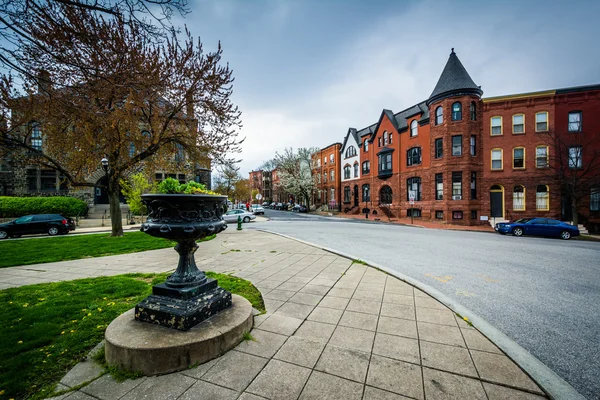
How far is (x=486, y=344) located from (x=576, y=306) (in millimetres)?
3109

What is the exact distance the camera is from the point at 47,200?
2461 centimetres

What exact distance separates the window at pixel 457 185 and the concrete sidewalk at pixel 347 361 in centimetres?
2234

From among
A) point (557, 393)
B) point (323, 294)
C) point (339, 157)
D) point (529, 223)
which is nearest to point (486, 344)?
point (557, 393)

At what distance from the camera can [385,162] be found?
32.1 m

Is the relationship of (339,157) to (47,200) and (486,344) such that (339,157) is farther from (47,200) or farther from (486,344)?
(486,344)

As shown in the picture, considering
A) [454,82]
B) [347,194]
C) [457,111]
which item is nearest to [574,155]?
[457,111]

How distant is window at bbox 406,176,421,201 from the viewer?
89.8ft

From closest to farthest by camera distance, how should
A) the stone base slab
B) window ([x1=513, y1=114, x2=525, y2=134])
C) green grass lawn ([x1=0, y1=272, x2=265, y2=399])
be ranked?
green grass lawn ([x1=0, y1=272, x2=265, y2=399]) → the stone base slab → window ([x1=513, y1=114, x2=525, y2=134])

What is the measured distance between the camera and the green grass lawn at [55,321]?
2.36 m

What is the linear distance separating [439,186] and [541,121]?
377 inches

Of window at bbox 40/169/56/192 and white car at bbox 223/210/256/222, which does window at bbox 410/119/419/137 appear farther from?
window at bbox 40/169/56/192

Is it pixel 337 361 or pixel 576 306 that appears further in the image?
pixel 576 306

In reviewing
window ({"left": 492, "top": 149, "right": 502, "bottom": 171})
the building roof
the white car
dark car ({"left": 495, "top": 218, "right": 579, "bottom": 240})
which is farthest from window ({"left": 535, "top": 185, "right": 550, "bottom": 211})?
the white car

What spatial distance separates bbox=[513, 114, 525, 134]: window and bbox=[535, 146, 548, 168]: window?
6.77 ft
